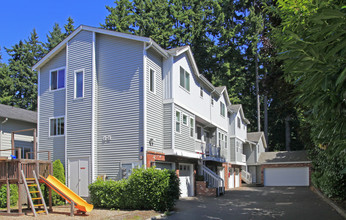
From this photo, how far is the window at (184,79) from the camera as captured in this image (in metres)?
20.2

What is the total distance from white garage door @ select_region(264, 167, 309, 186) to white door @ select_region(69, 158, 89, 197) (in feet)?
90.1

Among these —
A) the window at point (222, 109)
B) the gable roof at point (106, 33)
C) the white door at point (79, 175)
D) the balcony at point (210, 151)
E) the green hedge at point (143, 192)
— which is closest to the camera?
the green hedge at point (143, 192)

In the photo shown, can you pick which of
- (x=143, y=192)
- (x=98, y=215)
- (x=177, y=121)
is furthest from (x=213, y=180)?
(x=98, y=215)

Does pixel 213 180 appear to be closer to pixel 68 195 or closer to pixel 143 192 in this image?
pixel 143 192

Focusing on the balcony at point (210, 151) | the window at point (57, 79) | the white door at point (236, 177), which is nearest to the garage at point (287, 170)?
the white door at point (236, 177)

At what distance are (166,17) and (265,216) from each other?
37847 mm

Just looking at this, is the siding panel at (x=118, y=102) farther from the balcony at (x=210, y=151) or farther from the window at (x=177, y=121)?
the balcony at (x=210, y=151)

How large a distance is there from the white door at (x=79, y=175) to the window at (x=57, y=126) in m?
1.93

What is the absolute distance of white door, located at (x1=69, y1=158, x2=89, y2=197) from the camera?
17281 mm

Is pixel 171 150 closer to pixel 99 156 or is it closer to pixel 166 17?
pixel 99 156

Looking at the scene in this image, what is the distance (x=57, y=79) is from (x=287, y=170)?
28.8 meters

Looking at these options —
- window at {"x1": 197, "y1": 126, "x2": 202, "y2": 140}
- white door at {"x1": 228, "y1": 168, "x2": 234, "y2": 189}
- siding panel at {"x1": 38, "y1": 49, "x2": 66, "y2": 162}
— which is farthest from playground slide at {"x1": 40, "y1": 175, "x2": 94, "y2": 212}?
white door at {"x1": 228, "y1": 168, "x2": 234, "y2": 189}

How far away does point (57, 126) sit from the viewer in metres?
18.9

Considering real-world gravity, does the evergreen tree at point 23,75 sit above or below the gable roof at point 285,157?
above
